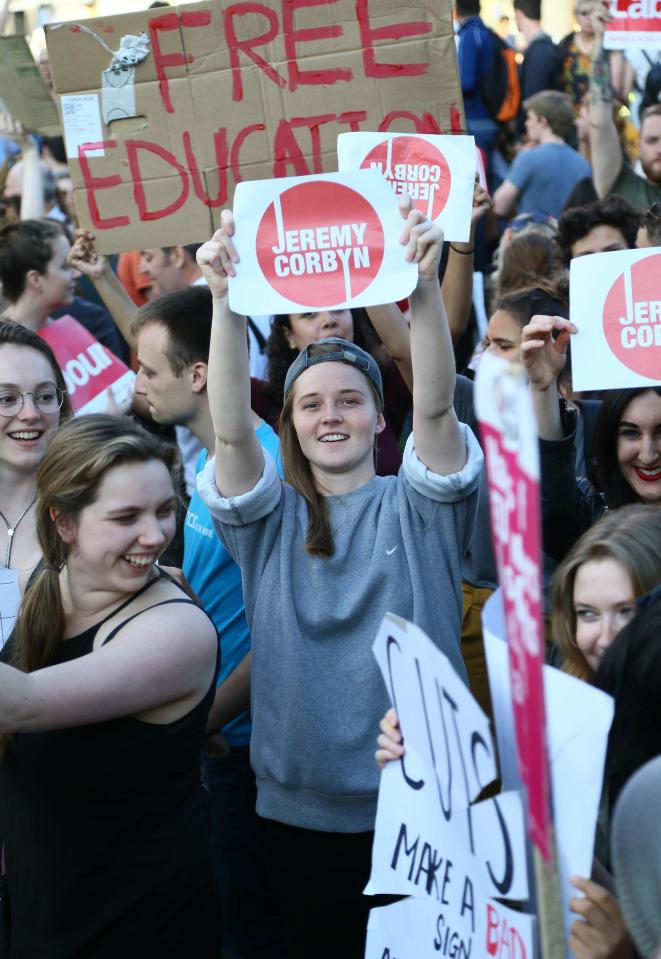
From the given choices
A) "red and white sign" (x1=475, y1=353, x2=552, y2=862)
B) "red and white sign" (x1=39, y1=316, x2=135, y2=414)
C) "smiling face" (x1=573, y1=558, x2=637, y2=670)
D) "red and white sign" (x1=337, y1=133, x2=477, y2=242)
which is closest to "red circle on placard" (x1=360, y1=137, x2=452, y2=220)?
"red and white sign" (x1=337, y1=133, x2=477, y2=242)

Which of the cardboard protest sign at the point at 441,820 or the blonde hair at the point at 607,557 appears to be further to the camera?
the blonde hair at the point at 607,557

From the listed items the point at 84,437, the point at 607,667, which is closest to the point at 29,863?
the point at 84,437

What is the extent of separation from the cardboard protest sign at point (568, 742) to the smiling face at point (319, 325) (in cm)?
248

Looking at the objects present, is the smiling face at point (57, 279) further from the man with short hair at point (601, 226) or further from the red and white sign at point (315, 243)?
the red and white sign at point (315, 243)

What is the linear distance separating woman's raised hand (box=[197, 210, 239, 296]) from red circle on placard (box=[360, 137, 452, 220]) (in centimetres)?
81

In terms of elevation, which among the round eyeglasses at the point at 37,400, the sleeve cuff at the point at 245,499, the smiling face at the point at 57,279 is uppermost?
the smiling face at the point at 57,279

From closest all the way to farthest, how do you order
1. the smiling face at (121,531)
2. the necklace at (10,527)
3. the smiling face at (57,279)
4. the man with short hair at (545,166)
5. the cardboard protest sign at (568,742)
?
the cardboard protest sign at (568,742)
the smiling face at (121,531)
the necklace at (10,527)
the smiling face at (57,279)
the man with short hair at (545,166)

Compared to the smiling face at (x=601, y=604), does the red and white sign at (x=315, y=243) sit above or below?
above

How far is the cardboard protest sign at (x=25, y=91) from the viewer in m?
4.75

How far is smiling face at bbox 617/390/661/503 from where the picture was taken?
3189 mm

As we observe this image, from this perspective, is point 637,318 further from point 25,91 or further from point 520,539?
point 25,91

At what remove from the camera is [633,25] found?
441 centimetres

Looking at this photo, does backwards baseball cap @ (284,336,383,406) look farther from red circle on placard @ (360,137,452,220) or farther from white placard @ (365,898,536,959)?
white placard @ (365,898,536,959)

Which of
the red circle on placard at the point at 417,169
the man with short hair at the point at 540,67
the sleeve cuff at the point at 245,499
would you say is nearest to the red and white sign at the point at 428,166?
the red circle on placard at the point at 417,169
